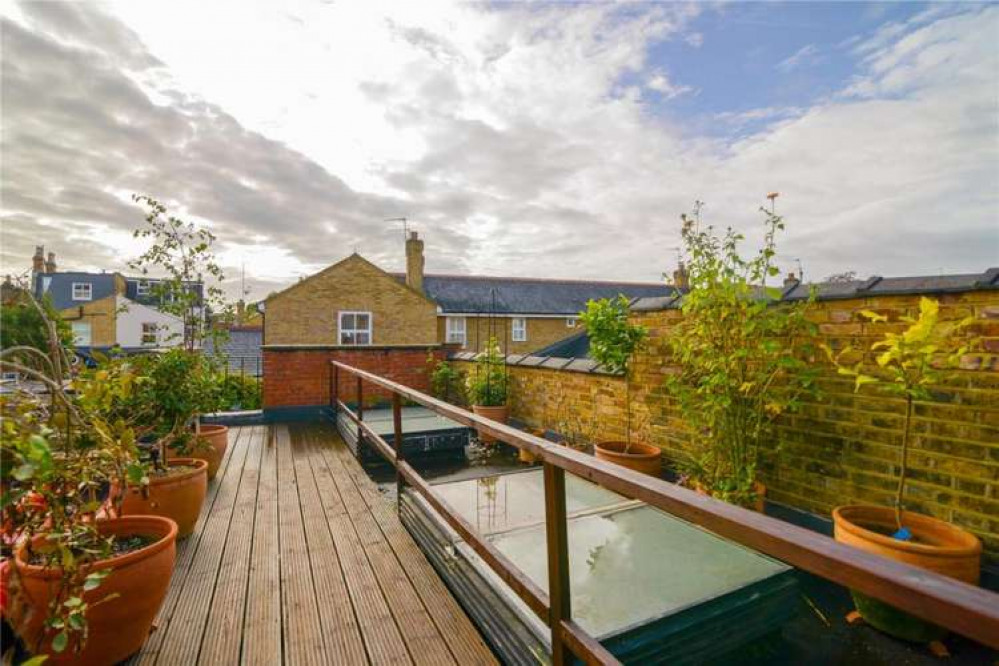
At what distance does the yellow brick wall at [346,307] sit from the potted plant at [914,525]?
16.1m

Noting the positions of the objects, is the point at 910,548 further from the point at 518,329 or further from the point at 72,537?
the point at 518,329

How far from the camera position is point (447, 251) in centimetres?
2320

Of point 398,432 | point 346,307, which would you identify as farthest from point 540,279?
point 398,432

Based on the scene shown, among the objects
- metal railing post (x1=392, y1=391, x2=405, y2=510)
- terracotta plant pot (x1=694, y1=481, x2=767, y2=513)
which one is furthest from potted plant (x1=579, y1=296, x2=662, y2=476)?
metal railing post (x1=392, y1=391, x2=405, y2=510)

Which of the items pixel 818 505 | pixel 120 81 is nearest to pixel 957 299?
pixel 818 505

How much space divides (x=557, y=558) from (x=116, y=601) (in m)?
1.60

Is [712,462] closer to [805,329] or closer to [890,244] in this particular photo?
[805,329]

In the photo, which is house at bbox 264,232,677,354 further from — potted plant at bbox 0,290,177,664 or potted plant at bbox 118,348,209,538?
potted plant at bbox 0,290,177,664

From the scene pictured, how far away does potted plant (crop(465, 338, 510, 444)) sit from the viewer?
5.79 metres

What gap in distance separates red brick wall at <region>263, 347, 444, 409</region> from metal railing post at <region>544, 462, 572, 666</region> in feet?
19.5

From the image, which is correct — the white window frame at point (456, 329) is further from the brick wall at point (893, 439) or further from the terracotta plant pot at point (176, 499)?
the terracotta plant pot at point (176, 499)

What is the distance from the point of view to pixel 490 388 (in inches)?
235

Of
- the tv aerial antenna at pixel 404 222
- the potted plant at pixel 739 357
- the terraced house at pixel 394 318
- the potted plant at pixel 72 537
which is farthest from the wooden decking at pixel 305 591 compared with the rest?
the tv aerial antenna at pixel 404 222

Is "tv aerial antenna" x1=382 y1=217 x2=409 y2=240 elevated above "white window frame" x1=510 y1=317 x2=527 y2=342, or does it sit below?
above
